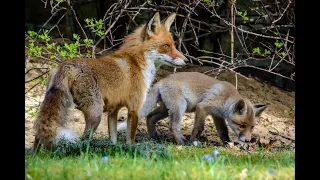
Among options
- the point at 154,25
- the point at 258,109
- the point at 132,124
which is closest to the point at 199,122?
the point at 258,109

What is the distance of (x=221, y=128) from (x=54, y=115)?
4.11 m

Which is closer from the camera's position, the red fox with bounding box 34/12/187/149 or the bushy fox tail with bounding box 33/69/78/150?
the bushy fox tail with bounding box 33/69/78/150

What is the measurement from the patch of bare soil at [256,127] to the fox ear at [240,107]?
523 millimetres

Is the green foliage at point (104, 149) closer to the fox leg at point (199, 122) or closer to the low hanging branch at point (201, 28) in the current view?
the low hanging branch at point (201, 28)

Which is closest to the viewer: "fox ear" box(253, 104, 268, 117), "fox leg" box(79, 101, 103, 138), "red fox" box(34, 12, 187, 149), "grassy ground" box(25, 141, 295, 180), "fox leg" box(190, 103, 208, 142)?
"grassy ground" box(25, 141, 295, 180)

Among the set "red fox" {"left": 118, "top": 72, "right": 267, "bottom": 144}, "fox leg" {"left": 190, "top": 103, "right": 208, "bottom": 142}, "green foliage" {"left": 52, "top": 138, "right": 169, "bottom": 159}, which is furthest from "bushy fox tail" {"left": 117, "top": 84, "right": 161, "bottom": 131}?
"green foliage" {"left": 52, "top": 138, "right": 169, "bottom": 159}

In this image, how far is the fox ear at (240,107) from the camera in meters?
9.09

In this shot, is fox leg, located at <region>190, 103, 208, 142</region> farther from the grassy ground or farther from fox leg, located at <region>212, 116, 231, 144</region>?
the grassy ground

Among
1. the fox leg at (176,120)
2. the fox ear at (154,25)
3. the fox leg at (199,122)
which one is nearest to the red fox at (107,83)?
the fox ear at (154,25)

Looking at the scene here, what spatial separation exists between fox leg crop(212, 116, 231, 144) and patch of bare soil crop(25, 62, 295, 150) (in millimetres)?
201

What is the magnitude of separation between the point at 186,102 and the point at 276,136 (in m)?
1.96

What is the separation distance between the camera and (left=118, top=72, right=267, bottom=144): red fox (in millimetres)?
9062
